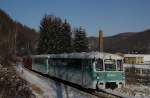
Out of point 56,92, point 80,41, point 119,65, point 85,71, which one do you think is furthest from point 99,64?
point 80,41

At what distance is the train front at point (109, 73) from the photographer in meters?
21.8

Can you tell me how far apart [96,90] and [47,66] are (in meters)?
15.5

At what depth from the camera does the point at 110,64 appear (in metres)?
22.6

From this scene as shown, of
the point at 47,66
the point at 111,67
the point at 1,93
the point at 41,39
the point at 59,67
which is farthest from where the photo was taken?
the point at 41,39

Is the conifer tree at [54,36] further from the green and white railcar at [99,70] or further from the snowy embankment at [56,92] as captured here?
the green and white railcar at [99,70]

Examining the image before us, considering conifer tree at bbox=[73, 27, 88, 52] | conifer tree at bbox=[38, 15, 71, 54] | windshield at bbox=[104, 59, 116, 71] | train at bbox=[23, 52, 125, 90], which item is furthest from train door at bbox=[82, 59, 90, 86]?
conifer tree at bbox=[38, 15, 71, 54]

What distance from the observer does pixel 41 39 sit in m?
79.1

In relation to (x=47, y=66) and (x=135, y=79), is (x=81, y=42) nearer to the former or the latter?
(x=47, y=66)

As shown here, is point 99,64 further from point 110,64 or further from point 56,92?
point 56,92

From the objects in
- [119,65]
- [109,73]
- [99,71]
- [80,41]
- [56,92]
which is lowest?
[56,92]

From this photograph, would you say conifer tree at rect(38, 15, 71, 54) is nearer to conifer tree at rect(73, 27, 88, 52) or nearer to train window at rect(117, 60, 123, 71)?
conifer tree at rect(73, 27, 88, 52)

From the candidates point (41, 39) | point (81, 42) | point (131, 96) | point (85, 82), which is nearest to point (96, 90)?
point (85, 82)

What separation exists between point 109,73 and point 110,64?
2.26ft

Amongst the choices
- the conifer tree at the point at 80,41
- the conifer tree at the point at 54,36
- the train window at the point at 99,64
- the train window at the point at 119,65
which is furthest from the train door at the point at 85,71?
the conifer tree at the point at 54,36
